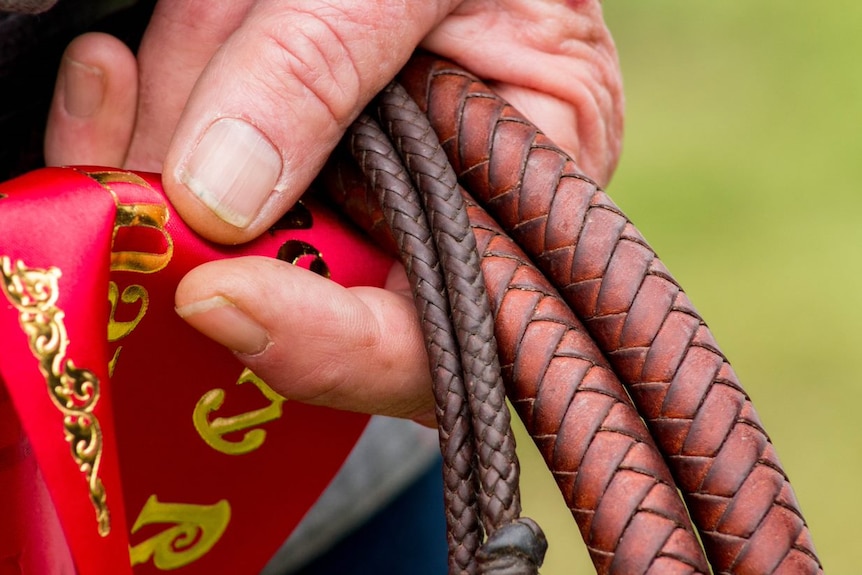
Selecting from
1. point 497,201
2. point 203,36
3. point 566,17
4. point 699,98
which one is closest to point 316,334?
point 497,201

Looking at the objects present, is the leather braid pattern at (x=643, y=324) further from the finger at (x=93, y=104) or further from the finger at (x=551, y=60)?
the finger at (x=93, y=104)

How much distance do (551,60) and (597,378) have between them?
333mm

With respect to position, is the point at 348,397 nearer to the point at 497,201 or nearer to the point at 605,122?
the point at 497,201

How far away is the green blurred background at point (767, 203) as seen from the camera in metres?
1.86

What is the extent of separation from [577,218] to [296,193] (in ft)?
0.58

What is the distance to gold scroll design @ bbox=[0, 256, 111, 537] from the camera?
446 millimetres

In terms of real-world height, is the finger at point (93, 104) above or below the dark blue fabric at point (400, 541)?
above

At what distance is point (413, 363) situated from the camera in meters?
0.62

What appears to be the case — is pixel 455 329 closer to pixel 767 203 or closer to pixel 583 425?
pixel 583 425

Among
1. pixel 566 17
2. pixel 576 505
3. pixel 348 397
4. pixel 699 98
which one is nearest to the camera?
pixel 576 505

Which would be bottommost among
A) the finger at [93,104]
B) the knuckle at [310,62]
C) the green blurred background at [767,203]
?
the green blurred background at [767,203]

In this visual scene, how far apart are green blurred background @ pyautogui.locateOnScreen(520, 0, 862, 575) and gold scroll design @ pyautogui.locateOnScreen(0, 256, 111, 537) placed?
1.33 meters

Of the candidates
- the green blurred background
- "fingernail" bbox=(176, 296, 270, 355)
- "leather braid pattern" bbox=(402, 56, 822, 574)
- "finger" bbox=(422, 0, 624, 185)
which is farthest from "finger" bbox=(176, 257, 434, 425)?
the green blurred background

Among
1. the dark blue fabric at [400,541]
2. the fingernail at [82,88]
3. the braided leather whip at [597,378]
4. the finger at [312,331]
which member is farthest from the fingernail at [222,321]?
the dark blue fabric at [400,541]
